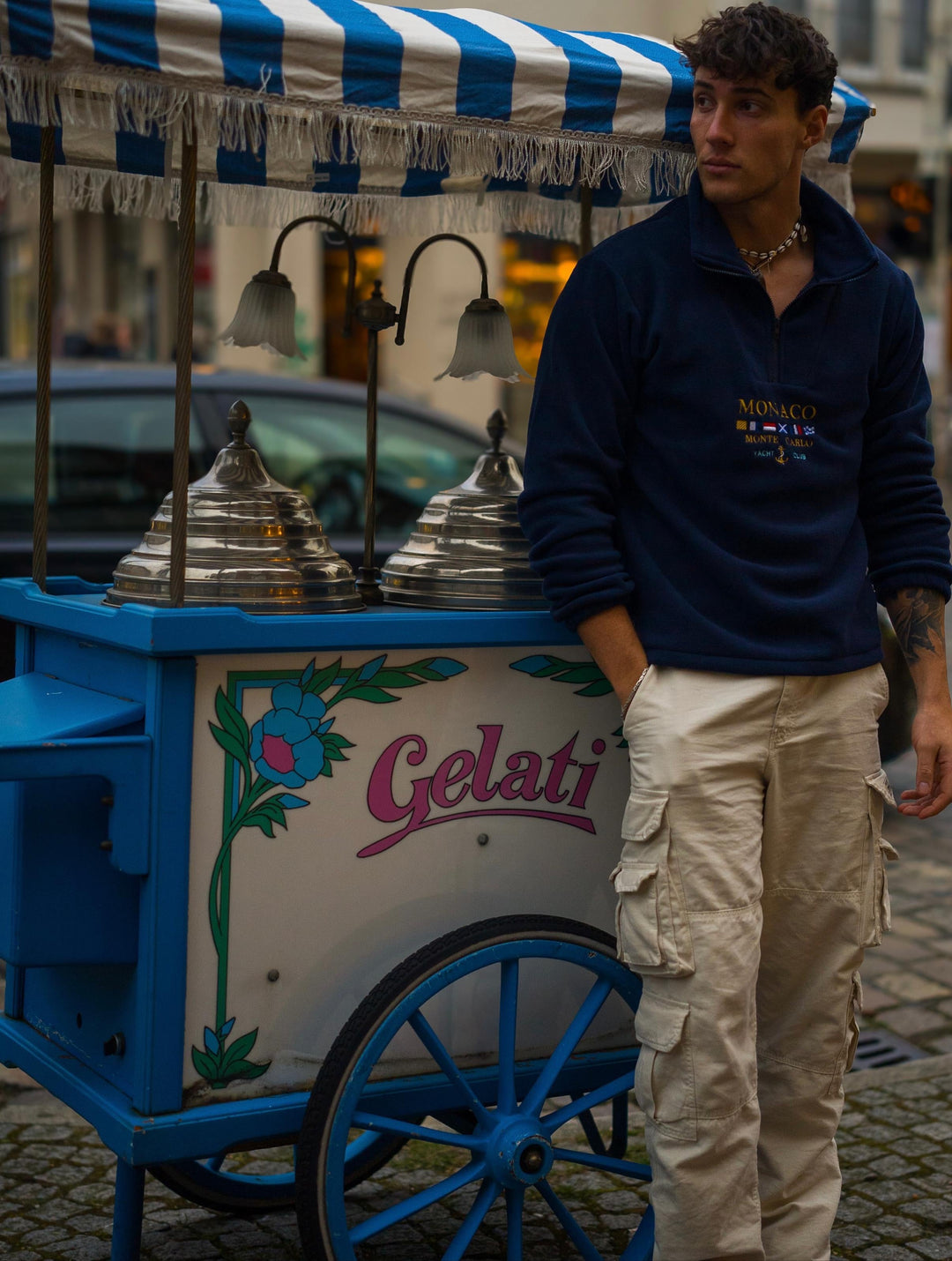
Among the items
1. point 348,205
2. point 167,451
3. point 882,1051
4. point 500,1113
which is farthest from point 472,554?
point 167,451

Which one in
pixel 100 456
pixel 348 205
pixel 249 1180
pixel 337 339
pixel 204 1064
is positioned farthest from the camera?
pixel 337 339

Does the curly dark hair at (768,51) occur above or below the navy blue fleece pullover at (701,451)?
above

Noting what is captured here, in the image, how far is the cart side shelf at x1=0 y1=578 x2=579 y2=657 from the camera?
A: 2.38 meters

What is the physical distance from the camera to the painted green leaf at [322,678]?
2521 mm

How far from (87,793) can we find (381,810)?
473 mm

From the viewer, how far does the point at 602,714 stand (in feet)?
9.14

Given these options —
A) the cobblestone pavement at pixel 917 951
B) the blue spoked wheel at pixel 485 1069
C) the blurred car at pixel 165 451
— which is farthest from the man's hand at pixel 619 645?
the blurred car at pixel 165 451

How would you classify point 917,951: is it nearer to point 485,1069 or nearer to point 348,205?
point 485,1069

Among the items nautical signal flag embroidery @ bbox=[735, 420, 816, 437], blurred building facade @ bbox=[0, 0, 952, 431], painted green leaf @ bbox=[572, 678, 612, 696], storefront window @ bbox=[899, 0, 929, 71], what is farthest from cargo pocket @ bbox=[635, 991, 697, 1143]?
storefront window @ bbox=[899, 0, 929, 71]

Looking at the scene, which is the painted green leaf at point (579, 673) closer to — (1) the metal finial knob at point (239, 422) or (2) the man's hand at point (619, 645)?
(2) the man's hand at point (619, 645)

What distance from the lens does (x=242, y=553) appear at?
270 centimetres

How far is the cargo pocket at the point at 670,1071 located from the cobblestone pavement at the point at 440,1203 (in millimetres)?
687

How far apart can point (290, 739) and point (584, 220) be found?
4.68 ft

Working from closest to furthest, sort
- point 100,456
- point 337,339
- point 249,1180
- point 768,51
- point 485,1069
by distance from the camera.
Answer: point 768,51
point 485,1069
point 249,1180
point 100,456
point 337,339
